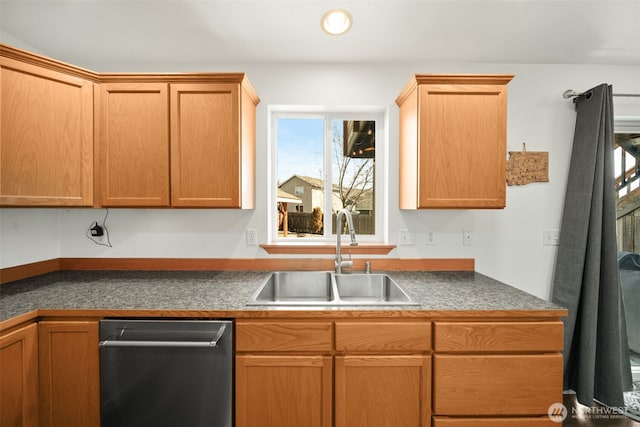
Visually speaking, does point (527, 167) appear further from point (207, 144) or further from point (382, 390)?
point (207, 144)

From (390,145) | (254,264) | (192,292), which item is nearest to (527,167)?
(390,145)

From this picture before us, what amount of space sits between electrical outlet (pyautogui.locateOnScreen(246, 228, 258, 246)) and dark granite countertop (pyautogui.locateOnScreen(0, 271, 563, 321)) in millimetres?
206

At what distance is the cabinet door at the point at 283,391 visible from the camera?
1.33m

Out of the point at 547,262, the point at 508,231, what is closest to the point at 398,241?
the point at 508,231

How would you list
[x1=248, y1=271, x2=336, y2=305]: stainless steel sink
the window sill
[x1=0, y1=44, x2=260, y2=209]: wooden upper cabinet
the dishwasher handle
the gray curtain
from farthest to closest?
the window sill
[x1=248, y1=271, x2=336, y2=305]: stainless steel sink
the gray curtain
[x1=0, y1=44, x2=260, y2=209]: wooden upper cabinet
the dishwasher handle

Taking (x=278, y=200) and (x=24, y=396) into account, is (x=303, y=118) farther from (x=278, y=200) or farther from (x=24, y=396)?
(x=24, y=396)

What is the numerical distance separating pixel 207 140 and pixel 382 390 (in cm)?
161

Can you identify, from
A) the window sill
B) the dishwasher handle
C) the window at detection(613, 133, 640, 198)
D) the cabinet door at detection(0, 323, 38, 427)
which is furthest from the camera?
the window at detection(613, 133, 640, 198)

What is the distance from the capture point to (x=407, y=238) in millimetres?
2117

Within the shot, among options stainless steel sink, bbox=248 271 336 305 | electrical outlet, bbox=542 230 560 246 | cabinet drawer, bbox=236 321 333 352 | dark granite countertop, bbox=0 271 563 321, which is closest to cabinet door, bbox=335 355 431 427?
cabinet drawer, bbox=236 321 333 352

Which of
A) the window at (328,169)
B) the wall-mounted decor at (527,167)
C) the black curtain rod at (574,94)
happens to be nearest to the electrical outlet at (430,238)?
the window at (328,169)

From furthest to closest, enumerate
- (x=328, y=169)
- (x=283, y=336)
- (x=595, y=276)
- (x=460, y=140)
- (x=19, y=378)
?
(x=328, y=169) → (x=595, y=276) → (x=460, y=140) → (x=283, y=336) → (x=19, y=378)

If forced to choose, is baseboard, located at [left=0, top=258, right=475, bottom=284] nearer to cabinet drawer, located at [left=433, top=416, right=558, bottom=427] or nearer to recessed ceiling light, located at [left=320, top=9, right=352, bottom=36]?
cabinet drawer, located at [left=433, top=416, right=558, bottom=427]

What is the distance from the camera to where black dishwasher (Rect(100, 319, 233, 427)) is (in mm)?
1314
